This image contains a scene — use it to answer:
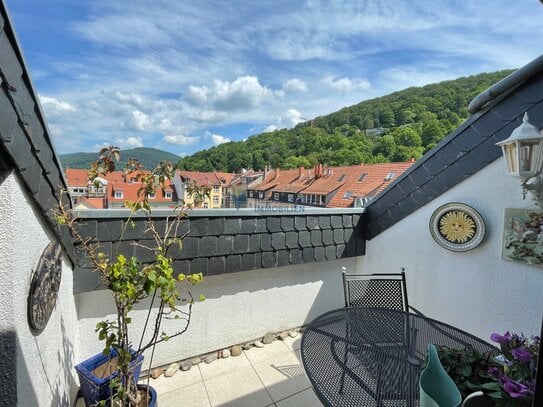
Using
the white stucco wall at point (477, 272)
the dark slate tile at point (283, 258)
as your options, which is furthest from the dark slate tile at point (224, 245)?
the white stucco wall at point (477, 272)

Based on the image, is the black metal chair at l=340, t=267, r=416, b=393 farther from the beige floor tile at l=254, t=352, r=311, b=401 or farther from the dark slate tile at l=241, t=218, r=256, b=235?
the dark slate tile at l=241, t=218, r=256, b=235

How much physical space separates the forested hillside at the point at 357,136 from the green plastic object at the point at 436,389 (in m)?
4.19

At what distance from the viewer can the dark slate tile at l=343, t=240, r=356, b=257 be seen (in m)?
2.73

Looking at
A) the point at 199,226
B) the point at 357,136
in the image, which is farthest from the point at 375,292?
the point at 357,136

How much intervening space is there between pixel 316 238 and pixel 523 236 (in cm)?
151

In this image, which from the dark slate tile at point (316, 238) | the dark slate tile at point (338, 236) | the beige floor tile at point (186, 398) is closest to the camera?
the beige floor tile at point (186, 398)

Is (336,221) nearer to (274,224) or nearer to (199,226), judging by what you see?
(274,224)

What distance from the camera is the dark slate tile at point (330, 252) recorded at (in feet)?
8.54

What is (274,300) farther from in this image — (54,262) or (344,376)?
(54,262)

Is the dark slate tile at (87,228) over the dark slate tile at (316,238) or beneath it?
over

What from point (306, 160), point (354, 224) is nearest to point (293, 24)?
point (354, 224)

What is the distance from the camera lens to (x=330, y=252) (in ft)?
8.60

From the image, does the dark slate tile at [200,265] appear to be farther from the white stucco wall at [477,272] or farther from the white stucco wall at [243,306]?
the white stucco wall at [477,272]

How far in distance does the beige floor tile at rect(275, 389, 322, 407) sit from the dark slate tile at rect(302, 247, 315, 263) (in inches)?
41.2
